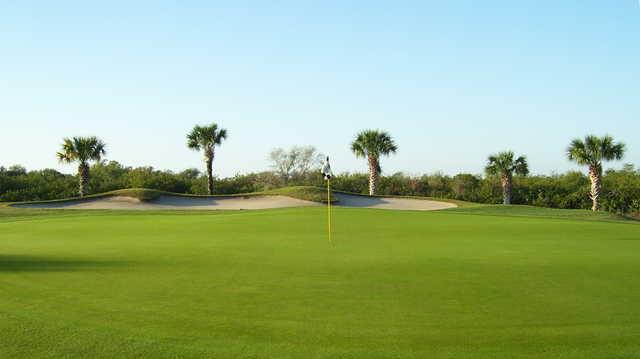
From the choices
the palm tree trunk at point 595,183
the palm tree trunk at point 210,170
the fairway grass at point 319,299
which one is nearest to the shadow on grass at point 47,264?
the fairway grass at point 319,299

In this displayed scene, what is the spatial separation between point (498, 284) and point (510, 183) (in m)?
43.6

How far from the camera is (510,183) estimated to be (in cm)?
5003

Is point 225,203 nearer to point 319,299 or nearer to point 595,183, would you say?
point 595,183

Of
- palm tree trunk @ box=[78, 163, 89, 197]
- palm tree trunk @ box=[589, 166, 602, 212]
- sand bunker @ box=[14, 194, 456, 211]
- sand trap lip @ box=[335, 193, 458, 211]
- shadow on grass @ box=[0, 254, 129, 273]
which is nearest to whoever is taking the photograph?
shadow on grass @ box=[0, 254, 129, 273]

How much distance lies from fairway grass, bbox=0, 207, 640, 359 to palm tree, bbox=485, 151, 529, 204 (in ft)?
115

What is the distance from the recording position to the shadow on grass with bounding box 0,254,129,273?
990 centimetres

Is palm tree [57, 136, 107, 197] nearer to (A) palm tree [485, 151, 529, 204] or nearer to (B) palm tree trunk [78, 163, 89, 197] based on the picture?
(B) palm tree trunk [78, 163, 89, 197]

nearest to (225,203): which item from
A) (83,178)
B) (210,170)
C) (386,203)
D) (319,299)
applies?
(210,170)

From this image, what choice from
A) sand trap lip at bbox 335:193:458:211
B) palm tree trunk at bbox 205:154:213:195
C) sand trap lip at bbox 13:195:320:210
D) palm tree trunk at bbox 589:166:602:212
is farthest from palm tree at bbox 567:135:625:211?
palm tree trunk at bbox 205:154:213:195

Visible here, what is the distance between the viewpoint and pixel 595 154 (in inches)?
1720

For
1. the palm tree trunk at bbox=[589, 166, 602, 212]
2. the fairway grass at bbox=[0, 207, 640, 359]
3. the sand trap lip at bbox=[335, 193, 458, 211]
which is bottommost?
the fairway grass at bbox=[0, 207, 640, 359]

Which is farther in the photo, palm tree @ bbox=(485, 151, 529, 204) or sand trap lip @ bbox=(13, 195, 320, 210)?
palm tree @ bbox=(485, 151, 529, 204)

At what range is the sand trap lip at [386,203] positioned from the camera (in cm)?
3981

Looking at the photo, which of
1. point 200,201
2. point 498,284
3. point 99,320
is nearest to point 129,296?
point 99,320
